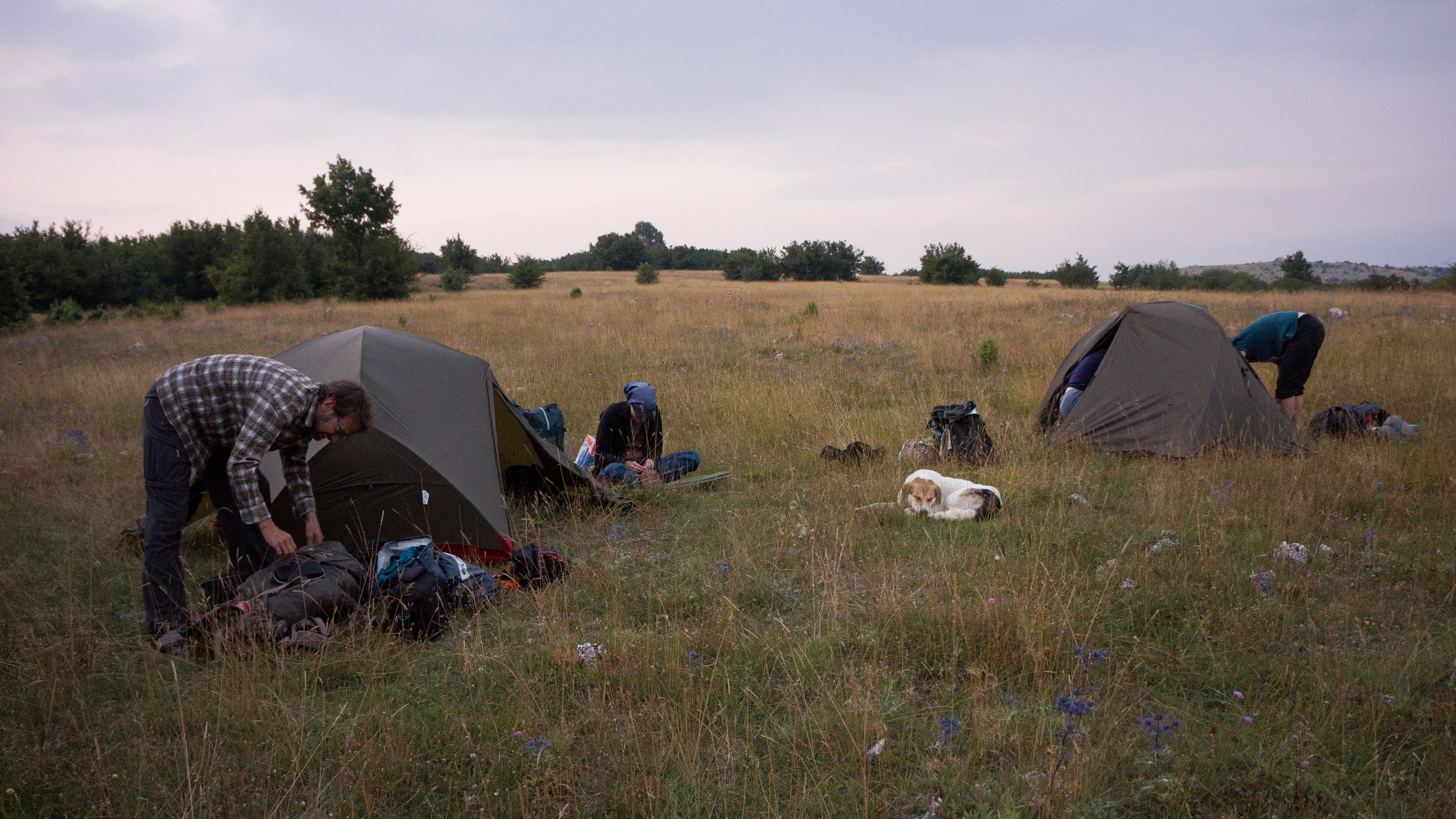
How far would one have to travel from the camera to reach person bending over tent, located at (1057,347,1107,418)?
7270 mm

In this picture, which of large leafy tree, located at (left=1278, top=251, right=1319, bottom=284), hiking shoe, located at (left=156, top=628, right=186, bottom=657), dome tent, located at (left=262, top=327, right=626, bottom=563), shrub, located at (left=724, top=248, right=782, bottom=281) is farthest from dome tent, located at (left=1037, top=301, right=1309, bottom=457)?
large leafy tree, located at (left=1278, top=251, right=1319, bottom=284)

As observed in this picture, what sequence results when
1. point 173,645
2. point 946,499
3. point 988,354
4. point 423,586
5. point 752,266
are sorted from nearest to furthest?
point 173,645
point 423,586
point 946,499
point 988,354
point 752,266

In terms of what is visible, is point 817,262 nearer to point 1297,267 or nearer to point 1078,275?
point 1078,275

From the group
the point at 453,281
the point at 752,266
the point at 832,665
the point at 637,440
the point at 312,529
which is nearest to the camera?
the point at 832,665

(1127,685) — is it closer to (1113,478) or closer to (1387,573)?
(1387,573)

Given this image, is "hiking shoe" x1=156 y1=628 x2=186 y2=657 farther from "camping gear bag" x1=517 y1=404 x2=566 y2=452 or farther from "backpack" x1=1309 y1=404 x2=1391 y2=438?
"backpack" x1=1309 y1=404 x2=1391 y2=438

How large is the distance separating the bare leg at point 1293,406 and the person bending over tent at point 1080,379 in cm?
178

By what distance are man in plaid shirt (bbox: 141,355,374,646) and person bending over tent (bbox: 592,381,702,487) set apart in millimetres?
2872

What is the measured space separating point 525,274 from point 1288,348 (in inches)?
1308

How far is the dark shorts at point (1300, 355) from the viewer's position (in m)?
7.13

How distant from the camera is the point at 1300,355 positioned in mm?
7168

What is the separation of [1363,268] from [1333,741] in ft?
292

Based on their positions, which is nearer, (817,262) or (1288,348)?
(1288,348)

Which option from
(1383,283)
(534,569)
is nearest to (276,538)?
(534,569)
